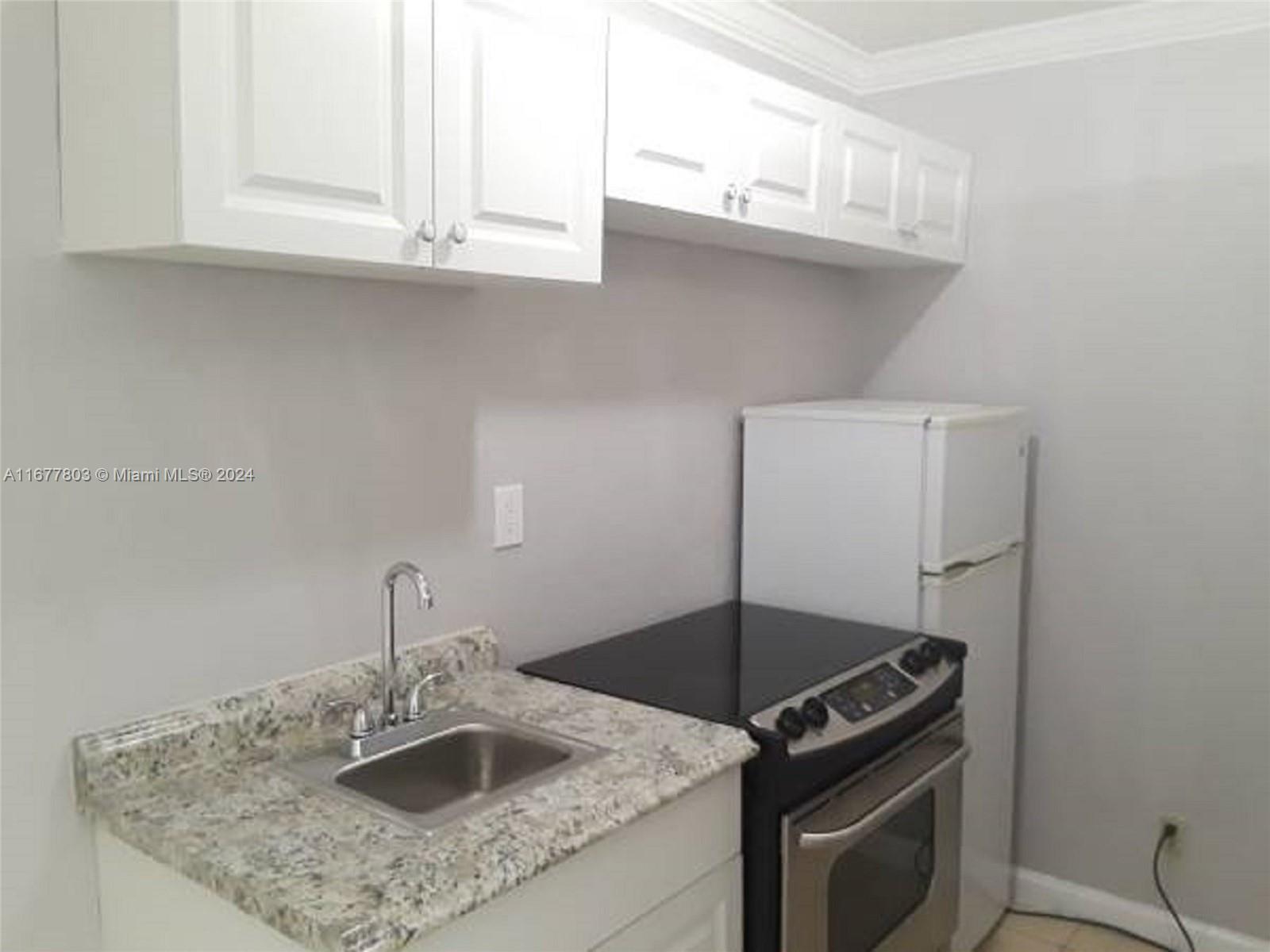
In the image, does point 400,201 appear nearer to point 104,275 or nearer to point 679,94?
point 104,275

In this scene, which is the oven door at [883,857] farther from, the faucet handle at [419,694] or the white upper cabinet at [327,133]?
the white upper cabinet at [327,133]

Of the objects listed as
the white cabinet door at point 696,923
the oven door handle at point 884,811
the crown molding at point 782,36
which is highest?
the crown molding at point 782,36

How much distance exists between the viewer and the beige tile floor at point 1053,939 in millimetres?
2777

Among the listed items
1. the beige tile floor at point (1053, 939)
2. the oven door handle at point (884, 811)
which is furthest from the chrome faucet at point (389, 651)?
the beige tile floor at point (1053, 939)

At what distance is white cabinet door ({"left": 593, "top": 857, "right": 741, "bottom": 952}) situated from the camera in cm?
155

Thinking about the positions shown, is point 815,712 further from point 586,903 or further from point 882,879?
point 586,903

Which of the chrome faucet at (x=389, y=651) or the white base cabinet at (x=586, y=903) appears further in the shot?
the chrome faucet at (x=389, y=651)

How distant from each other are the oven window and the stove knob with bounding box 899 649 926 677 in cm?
26

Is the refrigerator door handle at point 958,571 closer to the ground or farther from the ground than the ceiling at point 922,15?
closer to the ground

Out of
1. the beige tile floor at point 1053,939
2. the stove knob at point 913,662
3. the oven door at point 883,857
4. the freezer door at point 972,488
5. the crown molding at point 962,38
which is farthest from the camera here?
the beige tile floor at point 1053,939

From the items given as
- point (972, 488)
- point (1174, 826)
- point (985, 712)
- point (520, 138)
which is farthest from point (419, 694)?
point (1174, 826)

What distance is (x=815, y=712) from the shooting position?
1.89m

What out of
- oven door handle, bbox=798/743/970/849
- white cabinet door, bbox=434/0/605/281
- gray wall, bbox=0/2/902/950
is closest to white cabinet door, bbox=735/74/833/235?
gray wall, bbox=0/2/902/950

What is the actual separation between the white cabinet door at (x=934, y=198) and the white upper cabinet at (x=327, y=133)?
1.24 metres
